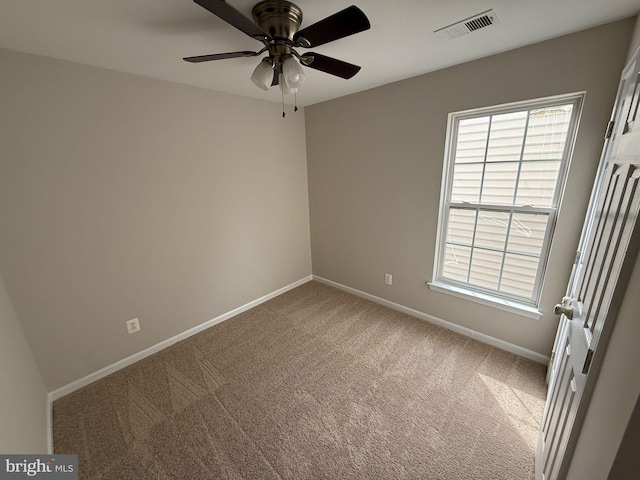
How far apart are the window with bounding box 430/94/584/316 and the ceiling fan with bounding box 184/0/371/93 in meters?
1.30

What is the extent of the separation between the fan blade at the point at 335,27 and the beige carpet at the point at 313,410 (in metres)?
2.14

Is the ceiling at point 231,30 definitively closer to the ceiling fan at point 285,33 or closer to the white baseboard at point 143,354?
the ceiling fan at point 285,33

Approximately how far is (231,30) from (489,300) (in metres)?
2.72

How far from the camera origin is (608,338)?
2.43ft

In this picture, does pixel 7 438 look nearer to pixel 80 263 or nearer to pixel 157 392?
pixel 157 392

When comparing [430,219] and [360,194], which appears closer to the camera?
[430,219]

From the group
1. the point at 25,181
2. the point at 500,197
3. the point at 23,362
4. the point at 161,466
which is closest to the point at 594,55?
the point at 500,197

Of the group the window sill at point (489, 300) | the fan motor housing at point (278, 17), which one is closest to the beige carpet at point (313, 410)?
the window sill at point (489, 300)

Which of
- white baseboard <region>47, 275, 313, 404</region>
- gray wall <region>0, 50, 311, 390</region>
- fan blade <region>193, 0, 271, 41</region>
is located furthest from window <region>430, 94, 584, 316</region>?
white baseboard <region>47, 275, 313, 404</region>

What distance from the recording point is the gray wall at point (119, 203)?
1.61 m

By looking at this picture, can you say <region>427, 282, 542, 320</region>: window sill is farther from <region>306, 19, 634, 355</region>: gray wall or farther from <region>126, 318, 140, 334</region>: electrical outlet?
<region>126, 318, 140, 334</region>: electrical outlet

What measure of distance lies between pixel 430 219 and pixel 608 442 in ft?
6.35

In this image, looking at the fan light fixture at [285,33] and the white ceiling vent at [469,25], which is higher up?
the white ceiling vent at [469,25]

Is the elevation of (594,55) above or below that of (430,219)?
above
